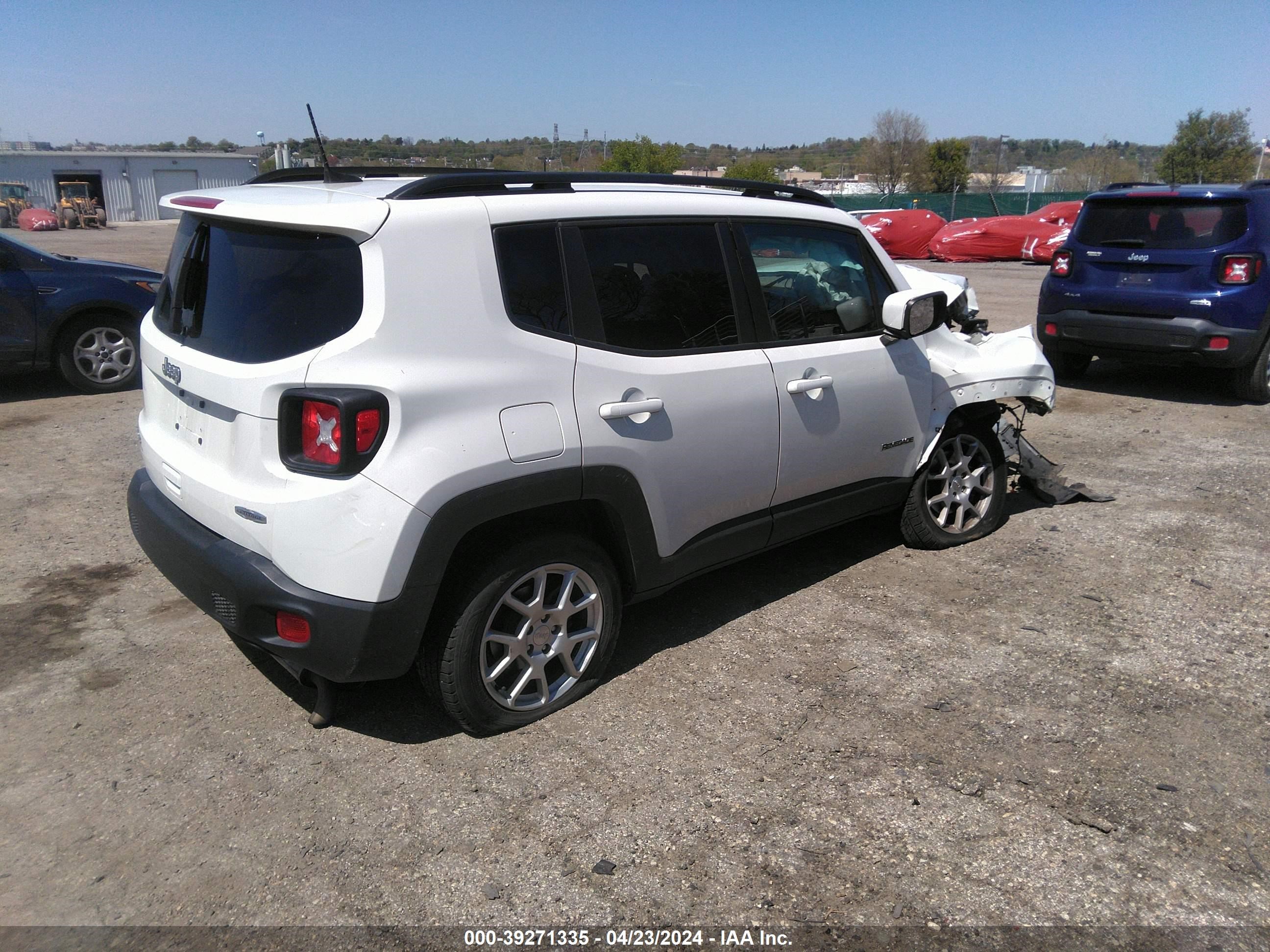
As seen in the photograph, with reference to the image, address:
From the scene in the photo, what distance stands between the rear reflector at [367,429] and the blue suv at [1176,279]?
7.48m

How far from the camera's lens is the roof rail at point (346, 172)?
3.82 m

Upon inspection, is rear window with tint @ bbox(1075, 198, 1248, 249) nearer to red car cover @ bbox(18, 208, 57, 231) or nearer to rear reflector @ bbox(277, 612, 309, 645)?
rear reflector @ bbox(277, 612, 309, 645)

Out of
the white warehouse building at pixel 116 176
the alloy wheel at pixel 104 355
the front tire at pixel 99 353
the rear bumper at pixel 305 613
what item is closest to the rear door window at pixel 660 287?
the rear bumper at pixel 305 613

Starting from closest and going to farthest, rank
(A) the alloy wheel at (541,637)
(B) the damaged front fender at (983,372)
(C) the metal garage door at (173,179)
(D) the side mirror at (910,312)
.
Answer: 1. (A) the alloy wheel at (541,637)
2. (D) the side mirror at (910,312)
3. (B) the damaged front fender at (983,372)
4. (C) the metal garage door at (173,179)

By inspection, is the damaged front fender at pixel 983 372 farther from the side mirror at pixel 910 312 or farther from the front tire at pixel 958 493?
the side mirror at pixel 910 312

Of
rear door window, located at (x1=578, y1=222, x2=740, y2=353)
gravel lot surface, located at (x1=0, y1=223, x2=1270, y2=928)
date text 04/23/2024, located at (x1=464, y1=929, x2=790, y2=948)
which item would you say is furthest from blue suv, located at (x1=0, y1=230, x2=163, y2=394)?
date text 04/23/2024, located at (x1=464, y1=929, x2=790, y2=948)

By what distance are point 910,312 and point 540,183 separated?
75.9 inches

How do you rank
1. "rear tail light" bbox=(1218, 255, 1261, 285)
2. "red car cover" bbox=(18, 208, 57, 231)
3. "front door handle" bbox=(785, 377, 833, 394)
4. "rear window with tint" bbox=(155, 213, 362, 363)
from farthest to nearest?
"red car cover" bbox=(18, 208, 57, 231) < "rear tail light" bbox=(1218, 255, 1261, 285) < "front door handle" bbox=(785, 377, 833, 394) < "rear window with tint" bbox=(155, 213, 362, 363)

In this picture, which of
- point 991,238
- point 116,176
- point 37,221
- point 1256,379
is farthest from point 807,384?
point 116,176

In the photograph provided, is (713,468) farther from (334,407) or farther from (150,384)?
(150,384)

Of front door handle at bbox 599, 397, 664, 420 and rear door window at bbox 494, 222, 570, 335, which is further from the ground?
rear door window at bbox 494, 222, 570, 335

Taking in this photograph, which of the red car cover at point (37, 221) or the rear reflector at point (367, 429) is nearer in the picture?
the rear reflector at point (367, 429)

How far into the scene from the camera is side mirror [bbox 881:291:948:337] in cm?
438

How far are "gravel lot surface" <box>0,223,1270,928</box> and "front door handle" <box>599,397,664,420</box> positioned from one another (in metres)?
1.11
